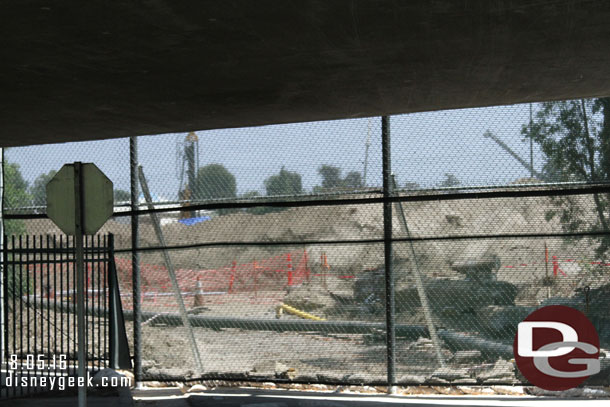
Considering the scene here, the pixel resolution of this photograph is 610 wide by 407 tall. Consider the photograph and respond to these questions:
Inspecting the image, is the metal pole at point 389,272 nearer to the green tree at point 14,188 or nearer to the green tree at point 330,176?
the green tree at point 330,176

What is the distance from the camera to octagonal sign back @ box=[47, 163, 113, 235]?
17.5 feet

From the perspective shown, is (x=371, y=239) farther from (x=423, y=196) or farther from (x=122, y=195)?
(x=122, y=195)

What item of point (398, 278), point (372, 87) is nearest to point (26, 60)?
point (372, 87)

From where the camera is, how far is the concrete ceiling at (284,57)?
3629 millimetres

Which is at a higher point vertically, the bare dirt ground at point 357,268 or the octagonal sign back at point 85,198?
the octagonal sign back at point 85,198

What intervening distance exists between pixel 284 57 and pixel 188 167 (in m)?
4.92

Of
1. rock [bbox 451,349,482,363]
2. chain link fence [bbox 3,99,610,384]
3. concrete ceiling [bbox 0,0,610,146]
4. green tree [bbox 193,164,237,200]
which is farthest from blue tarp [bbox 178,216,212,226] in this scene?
rock [bbox 451,349,482,363]

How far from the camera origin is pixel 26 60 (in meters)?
4.38

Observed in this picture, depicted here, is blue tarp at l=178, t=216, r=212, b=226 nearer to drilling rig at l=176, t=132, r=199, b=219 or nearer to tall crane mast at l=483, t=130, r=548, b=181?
drilling rig at l=176, t=132, r=199, b=219

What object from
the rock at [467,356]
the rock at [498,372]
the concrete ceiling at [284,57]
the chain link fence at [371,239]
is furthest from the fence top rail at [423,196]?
the rock at [498,372]

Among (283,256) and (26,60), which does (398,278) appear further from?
(26,60)

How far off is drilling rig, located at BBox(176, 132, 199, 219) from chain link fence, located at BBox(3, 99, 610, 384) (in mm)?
21

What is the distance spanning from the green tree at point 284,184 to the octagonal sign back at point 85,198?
137 inches

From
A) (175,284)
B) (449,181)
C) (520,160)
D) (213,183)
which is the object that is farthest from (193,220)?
(520,160)
